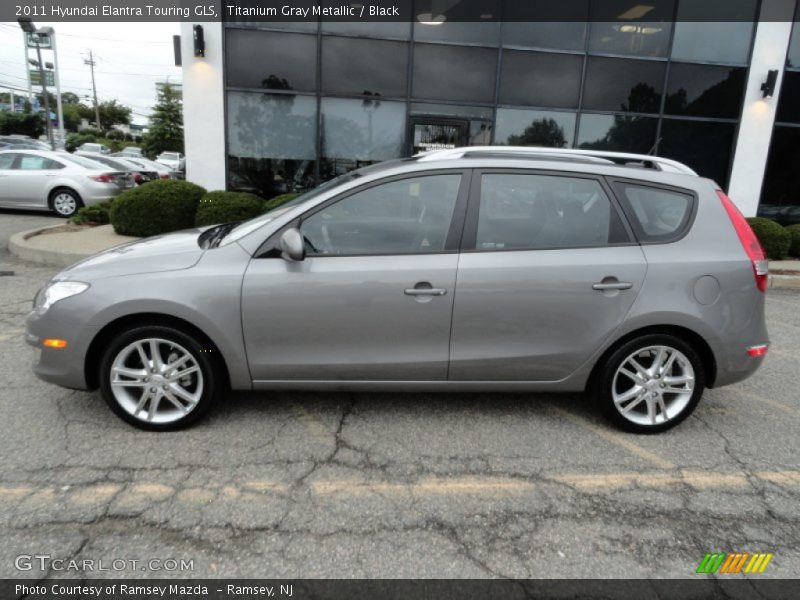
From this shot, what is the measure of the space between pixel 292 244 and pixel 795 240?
10766 millimetres

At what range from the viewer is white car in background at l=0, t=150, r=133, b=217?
1181 cm

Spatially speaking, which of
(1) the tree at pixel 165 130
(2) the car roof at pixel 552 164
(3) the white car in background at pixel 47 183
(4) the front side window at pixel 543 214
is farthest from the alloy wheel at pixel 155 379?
(1) the tree at pixel 165 130

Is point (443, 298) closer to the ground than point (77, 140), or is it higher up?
closer to the ground

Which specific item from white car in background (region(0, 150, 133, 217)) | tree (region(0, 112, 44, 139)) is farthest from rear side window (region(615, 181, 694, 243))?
tree (region(0, 112, 44, 139))

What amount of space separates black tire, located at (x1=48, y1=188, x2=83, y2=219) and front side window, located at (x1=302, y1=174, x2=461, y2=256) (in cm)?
1103

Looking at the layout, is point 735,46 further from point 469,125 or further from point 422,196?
point 422,196

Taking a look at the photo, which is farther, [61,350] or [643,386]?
[643,386]

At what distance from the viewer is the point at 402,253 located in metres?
3.24

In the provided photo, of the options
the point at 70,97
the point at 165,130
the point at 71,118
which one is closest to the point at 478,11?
the point at 165,130

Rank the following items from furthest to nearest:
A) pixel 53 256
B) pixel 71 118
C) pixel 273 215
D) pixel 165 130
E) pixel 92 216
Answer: pixel 71 118, pixel 165 130, pixel 92 216, pixel 53 256, pixel 273 215

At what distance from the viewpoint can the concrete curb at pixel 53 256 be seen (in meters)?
7.73

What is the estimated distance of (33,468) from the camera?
113 inches

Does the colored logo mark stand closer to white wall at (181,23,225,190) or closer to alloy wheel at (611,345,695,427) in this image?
alloy wheel at (611,345,695,427)

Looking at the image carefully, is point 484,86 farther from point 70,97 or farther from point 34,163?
point 70,97
